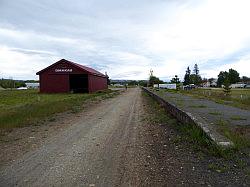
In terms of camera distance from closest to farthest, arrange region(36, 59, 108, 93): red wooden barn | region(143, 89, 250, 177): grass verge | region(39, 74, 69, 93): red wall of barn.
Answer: region(143, 89, 250, 177): grass verge < region(36, 59, 108, 93): red wooden barn < region(39, 74, 69, 93): red wall of barn

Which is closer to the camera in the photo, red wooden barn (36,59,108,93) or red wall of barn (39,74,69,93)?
red wooden barn (36,59,108,93)

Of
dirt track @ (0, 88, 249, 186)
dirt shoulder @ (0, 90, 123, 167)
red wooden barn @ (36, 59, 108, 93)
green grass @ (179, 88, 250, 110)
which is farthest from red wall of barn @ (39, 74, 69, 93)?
dirt track @ (0, 88, 249, 186)

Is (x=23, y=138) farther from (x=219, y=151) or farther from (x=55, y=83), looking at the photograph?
(x=55, y=83)

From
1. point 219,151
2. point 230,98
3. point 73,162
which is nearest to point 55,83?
point 230,98

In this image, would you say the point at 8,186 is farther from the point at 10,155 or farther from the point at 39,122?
the point at 39,122

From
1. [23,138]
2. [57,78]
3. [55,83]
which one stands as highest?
[57,78]

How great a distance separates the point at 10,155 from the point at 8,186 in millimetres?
2053

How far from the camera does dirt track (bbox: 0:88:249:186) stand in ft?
14.8

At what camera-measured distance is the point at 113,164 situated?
5465 millimetres

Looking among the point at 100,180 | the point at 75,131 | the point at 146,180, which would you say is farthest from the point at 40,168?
the point at 75,131

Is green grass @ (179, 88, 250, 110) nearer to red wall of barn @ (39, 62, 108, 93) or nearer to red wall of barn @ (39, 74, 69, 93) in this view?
red wall of barn @ (39, 62, 108, 93)

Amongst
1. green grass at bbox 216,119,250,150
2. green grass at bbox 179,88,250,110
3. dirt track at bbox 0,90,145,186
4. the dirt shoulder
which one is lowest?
the dirt shoulder

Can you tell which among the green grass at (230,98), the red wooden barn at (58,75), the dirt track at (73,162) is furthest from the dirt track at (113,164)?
the red wooden barn at (58,75)

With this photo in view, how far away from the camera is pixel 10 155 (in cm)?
621
